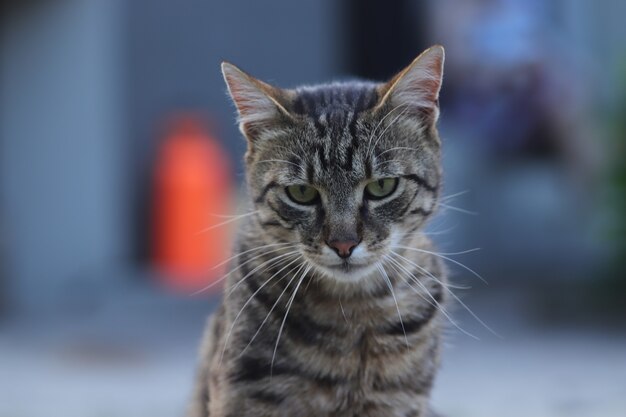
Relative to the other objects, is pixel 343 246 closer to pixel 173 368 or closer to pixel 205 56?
pixel 173 368

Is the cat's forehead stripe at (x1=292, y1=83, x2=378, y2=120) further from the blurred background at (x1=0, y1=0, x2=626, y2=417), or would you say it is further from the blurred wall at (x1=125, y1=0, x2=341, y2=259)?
the blurred wall at (x1=125, y1=0, x2=341, y2=259)

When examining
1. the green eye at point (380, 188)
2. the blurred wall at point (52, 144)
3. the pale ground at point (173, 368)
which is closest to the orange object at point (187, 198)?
the blurred wall at point (52, 144)

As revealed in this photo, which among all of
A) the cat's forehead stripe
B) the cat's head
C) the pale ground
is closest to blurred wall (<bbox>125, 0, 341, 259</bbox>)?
the pale ground

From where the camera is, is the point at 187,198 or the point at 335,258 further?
the point at 187,198

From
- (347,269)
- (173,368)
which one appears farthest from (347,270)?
(173,368)

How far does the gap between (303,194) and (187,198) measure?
525 cm

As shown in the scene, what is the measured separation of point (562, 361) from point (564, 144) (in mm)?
2012

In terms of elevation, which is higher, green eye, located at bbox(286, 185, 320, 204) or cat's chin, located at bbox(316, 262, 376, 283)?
green eye, located at bbox(286, 185, 320, 204)

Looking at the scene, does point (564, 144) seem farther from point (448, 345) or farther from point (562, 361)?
point (448, 345)

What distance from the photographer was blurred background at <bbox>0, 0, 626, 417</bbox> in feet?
18.3

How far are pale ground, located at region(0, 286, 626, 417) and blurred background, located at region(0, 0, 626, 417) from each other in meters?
0.02

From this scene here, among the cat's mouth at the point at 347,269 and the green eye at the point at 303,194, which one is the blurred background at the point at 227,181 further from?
the green eye at the point at 303,194

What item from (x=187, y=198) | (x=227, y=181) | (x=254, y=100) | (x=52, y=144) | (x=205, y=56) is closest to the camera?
(x=254, y=100)

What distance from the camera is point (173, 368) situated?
5602 mm
